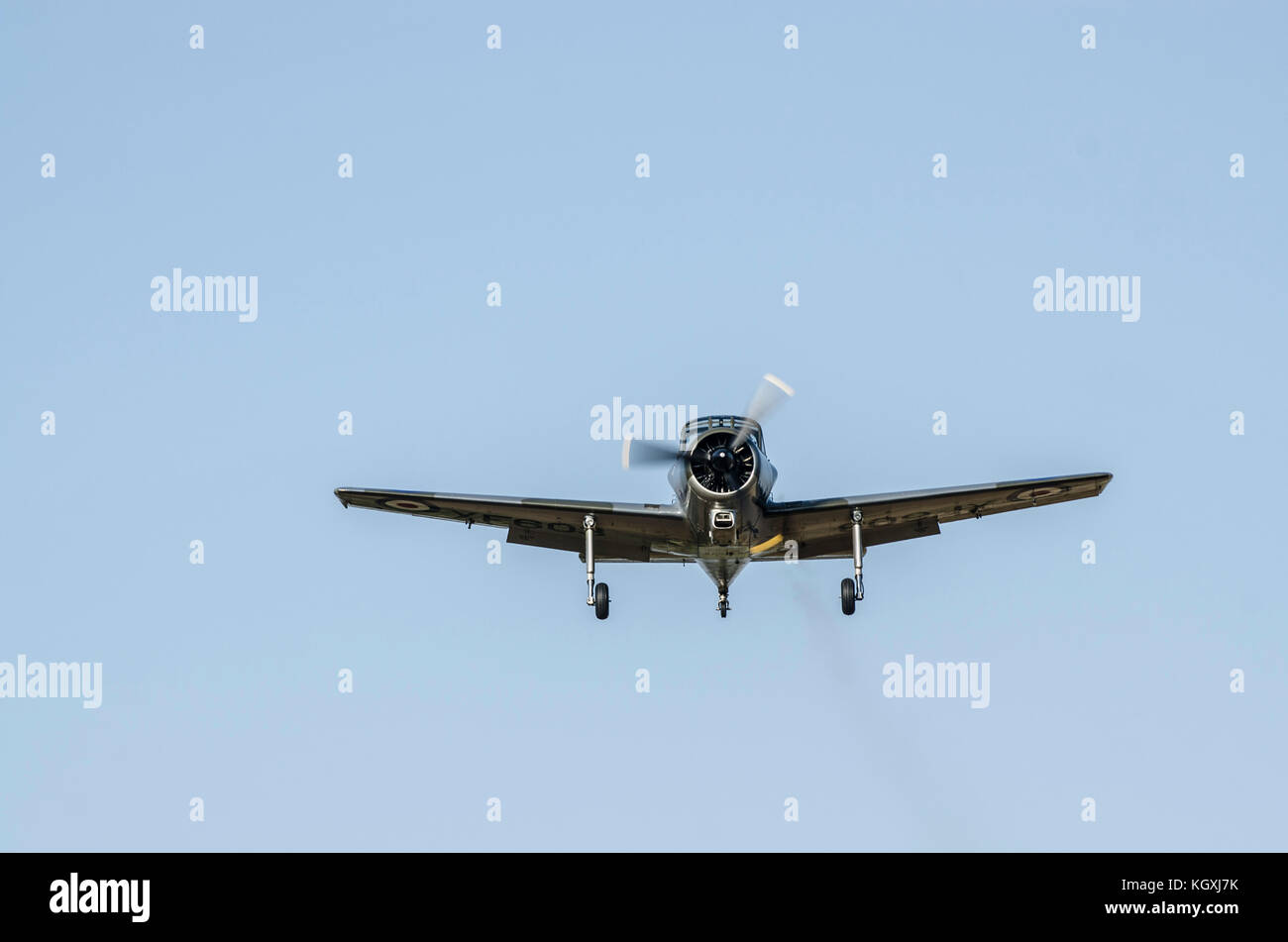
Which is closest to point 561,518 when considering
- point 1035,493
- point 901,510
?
point 901,510

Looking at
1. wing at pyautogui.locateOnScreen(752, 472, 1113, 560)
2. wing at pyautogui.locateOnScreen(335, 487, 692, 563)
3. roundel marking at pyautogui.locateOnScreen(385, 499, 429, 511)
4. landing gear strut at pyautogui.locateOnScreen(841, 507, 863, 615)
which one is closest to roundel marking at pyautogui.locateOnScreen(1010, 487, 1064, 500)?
wing at pyautogui.locateOnScreen(752, 472, 1113, 560)

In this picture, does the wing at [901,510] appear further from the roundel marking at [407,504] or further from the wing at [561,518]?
the roundel marking at [407,504]

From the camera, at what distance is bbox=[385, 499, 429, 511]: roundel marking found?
45.3 meters

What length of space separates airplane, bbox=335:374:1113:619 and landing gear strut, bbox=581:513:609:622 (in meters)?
0.02

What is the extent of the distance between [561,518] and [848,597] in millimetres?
7243

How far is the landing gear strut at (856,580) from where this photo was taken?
143 feet

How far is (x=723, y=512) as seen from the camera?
138 feet

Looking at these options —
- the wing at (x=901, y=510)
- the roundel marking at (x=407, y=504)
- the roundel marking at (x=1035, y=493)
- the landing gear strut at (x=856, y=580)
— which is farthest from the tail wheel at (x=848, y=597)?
the roundel marking at (x=407, y=504)

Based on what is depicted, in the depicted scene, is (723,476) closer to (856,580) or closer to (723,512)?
(723,512)

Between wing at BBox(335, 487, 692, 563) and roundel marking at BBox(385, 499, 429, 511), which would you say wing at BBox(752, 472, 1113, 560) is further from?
roundel marking at BBox(385, 499, 429, 511)
